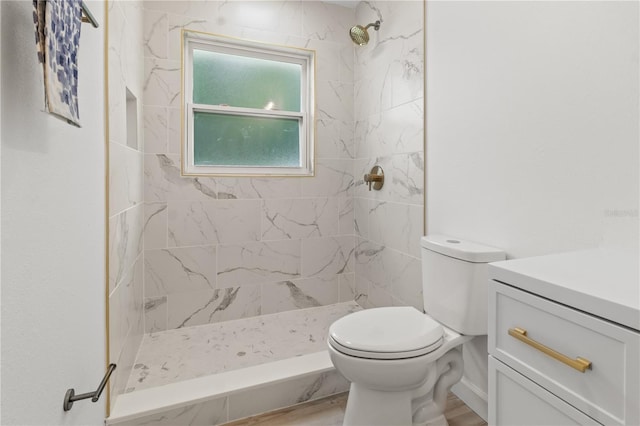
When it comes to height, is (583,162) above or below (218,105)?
below

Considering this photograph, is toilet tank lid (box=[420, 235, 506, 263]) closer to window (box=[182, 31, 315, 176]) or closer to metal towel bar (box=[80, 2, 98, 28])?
window (box=[182, 31, 315, 176])

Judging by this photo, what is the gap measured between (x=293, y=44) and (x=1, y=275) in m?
2.35

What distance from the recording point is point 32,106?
634 millimetres

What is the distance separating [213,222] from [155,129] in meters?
0.69

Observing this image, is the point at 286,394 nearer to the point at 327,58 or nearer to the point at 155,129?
the point at 155,129

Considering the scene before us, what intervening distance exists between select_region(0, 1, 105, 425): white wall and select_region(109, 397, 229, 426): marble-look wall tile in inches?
18.9

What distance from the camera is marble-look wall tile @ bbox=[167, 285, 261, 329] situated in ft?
7.38

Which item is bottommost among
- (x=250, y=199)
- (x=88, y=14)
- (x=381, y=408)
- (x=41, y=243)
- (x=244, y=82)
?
(x=381, y=408)

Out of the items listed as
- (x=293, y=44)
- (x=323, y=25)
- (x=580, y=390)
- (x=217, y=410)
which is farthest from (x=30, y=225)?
(x=323, y=25)

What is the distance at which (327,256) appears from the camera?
2.62 metres

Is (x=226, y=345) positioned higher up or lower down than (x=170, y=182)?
lower down

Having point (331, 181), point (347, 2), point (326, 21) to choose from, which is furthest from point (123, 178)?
point (347, 2)

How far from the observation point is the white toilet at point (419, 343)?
124 centimetres

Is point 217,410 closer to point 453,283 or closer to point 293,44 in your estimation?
point 453,283
